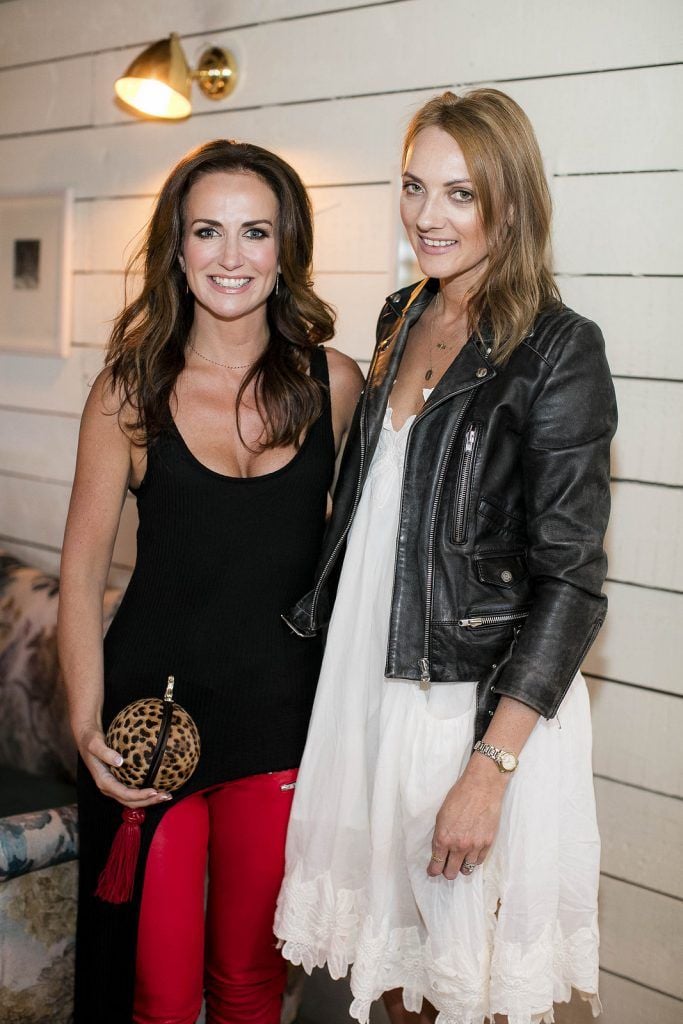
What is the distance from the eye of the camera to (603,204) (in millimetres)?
2070

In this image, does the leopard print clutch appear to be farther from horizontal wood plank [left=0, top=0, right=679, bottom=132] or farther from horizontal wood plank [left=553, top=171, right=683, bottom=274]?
horizontal wood plank [left=0, top=0, right=679, bottom=132]

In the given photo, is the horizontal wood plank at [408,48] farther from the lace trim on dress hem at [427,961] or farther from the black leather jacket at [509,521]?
the lace trim on dress hem at [427,961]

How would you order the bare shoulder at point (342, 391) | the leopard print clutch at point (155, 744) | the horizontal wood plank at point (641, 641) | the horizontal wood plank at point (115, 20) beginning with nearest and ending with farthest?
1. the leopard print clutch at point (155, 744)
2. the bare shoulder at point (342, 391)
3. the horizontal wood plank at point (641, 641)
4. the horizontal wood plank at point (115, 20)

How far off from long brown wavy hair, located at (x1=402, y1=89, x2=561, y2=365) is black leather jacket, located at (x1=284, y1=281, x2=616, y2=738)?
4 cm

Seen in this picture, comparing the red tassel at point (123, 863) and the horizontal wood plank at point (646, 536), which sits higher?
the horizontal wood plank at point (646, 536)

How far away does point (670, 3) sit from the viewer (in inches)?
77.1

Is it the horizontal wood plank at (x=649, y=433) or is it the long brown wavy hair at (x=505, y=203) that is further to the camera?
the horizontal wood plank at (x=649, y=433)

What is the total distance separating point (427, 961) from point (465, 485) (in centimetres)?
75

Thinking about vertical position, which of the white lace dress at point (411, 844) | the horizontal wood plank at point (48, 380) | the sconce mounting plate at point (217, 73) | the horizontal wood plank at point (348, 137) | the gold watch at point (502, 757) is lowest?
the white lace dress at point (411, 844)

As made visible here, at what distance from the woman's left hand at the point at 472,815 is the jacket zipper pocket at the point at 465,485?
0.34 m

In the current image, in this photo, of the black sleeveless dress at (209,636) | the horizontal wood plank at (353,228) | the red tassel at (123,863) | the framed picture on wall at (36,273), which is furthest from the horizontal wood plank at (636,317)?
the framed picture on wall at (36,273)

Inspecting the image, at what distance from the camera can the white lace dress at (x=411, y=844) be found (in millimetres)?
1550

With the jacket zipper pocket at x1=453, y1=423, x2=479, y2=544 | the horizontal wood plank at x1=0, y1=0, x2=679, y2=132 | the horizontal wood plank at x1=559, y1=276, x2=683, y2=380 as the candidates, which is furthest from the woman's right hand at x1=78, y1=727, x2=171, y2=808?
the horizontal wood plank at x1=0, y1=0, x2=679, y2=132

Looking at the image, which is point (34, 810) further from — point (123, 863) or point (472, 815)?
point (472, 815)
